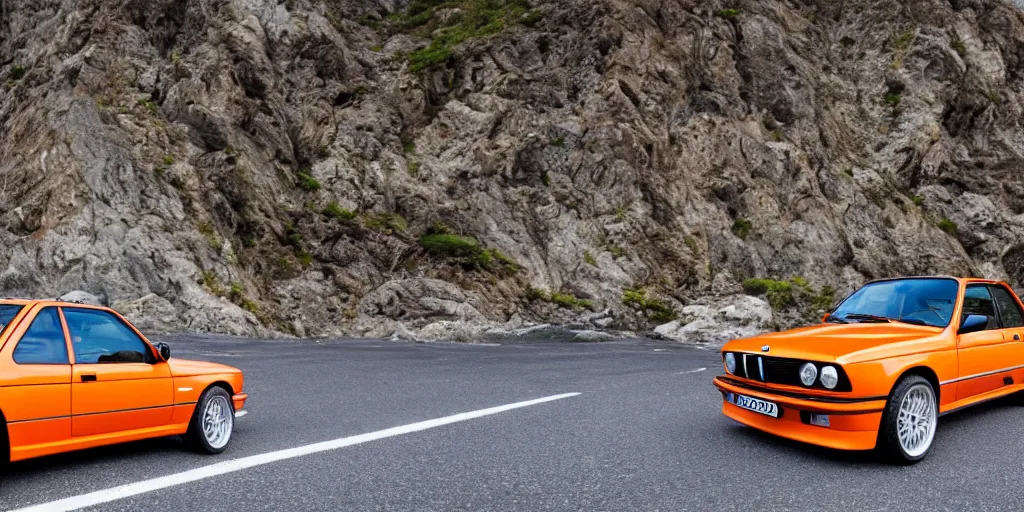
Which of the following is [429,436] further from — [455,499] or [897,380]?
[897,380]

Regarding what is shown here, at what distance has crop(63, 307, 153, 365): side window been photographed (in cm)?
454

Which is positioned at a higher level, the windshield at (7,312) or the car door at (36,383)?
the windshield at (7,312)

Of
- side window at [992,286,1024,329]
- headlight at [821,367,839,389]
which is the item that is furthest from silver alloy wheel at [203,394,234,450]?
side window at [992,286,1024,329]

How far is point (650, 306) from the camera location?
28719 millimetres

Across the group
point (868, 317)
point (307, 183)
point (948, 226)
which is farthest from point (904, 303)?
point (948, 226)

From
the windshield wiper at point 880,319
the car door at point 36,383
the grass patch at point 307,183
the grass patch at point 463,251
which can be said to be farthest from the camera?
the grass patch at point 307,183

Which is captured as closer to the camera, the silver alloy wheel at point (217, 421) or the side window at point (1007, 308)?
the silver alloy wheel at point (217, 421)

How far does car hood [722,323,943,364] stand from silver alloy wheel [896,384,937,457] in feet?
1.09

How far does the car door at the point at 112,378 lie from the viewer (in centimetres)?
436

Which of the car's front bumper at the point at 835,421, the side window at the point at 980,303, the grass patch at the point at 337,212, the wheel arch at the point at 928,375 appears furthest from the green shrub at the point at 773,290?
the car's front bumper at the point at 835,421

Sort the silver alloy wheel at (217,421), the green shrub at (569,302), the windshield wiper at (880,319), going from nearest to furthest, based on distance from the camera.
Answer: the silver alloy wheel at (217,421), the windshield wiper at (880,319), the green shrub at (569,302)

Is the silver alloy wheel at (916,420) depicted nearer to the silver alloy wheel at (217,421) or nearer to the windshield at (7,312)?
the silver alloy wheel at (217,421)

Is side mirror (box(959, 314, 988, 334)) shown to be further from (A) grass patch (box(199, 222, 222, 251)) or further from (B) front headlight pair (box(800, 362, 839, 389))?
(A) grass patch (box(199, 222, 222, 251))

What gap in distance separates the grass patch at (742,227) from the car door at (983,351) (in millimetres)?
27547
